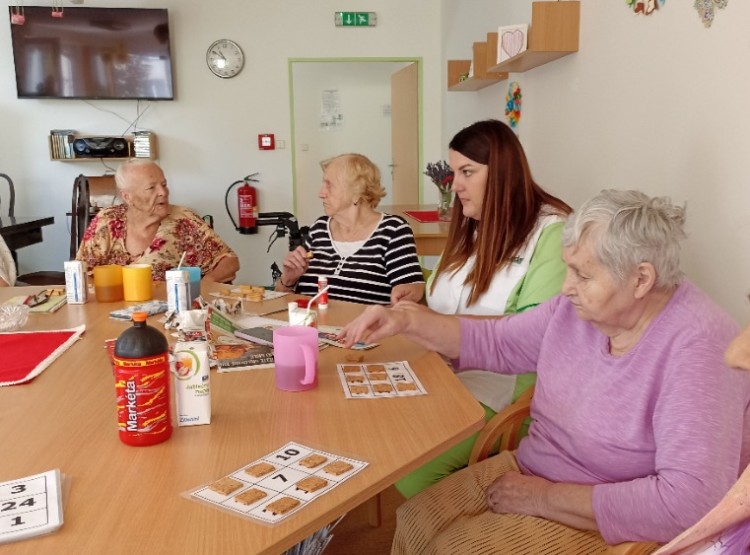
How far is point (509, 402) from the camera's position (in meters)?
1.79

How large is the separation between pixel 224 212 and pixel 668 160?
4446 mm

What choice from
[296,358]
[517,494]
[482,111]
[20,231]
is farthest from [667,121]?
[20,231]

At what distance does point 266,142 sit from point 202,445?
509 cm

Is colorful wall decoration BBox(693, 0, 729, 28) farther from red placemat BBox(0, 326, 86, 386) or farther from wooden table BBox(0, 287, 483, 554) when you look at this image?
red placemat BBox(0, 326, 86, 386)

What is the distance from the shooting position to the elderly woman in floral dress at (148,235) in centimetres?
263

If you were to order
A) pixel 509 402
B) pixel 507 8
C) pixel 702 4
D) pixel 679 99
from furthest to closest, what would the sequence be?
pixel 507 8
pixel 679 99
pixel 702 4
pixel 509 402

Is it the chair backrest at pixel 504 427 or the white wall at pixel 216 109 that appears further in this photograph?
the white wall at pixel 216 109

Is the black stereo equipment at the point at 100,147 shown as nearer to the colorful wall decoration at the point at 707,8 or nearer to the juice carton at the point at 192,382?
the colorful wall decoration at the point at 707,8

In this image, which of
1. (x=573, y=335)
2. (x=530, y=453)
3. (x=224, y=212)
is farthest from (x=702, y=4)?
(x=224, y=212)

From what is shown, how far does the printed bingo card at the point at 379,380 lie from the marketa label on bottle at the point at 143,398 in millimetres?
361

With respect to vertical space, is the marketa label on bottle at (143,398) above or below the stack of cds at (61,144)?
below

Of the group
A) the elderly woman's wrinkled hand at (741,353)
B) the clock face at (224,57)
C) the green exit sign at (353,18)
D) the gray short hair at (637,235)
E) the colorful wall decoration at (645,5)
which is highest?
the green exit sign at (353,18)

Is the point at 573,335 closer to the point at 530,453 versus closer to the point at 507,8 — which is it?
the point at 530,453

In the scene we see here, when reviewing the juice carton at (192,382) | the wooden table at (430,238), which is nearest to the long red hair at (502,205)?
the juice carton at (192,382)
